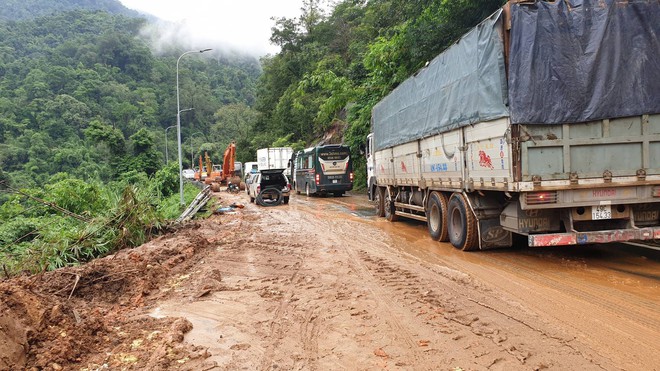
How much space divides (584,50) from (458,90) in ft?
7.26

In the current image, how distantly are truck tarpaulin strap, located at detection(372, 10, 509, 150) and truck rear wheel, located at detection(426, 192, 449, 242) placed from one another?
1.40 metres

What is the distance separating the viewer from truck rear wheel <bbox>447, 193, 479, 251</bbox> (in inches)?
313

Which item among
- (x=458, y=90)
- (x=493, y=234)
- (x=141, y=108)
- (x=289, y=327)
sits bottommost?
(x=289, y=327)

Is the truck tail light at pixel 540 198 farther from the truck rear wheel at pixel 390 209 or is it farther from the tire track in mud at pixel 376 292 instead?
→ the truck rear wheel at pixel 390 209

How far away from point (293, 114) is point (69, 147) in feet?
91.6

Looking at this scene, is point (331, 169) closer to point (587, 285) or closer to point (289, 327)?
point (587, 285)

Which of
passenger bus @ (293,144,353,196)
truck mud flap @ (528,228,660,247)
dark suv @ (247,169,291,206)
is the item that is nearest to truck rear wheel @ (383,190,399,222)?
truck mud flap @ (528,228,660,247)

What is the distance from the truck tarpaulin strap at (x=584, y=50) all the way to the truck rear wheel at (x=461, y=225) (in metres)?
2.20

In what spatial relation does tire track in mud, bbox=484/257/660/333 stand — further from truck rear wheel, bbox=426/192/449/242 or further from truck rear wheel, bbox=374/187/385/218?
truck rear wheel, bbox=374/187/385/218

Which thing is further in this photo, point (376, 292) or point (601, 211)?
point (601, 211)

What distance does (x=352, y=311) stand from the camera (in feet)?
16.2

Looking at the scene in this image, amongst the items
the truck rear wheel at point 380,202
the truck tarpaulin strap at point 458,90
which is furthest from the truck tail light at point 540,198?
the truck rear wheel at point 380,202

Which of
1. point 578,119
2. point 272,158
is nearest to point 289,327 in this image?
point 578,119

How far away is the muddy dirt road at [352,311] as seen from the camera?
3.71 m
